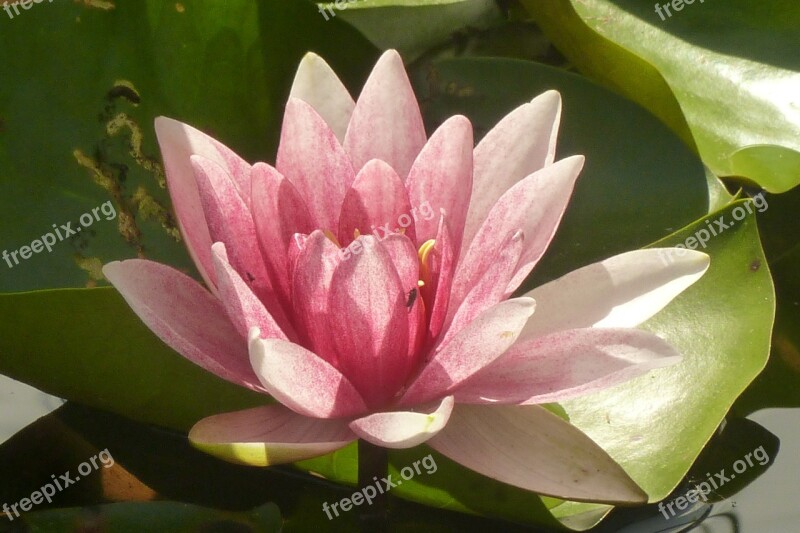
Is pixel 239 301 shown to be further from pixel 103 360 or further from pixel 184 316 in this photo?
pixel 103 360

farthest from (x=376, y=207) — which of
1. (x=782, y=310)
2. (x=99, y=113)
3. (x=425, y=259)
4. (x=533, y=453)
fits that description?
(x=782, y=310)

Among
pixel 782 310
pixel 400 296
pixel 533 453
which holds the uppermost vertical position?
pixel 400 296

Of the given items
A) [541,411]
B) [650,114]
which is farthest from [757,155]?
[541,411]

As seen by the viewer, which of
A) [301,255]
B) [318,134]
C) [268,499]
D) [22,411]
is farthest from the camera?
[22,411]

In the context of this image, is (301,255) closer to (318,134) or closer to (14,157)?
(318,134)

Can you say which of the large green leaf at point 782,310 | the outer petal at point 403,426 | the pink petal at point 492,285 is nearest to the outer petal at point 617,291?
the pink petal at point 492,285

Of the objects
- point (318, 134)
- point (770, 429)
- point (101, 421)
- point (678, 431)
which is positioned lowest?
point (770, 429)
